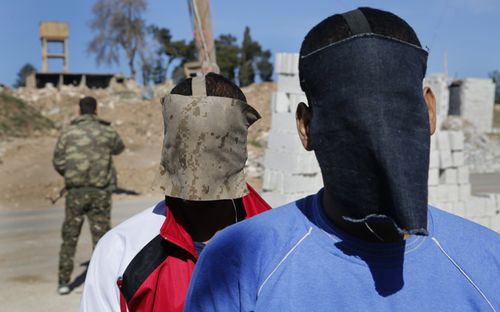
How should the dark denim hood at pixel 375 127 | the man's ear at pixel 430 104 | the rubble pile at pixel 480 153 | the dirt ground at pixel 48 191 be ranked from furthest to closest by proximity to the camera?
1. the rubble pile at pixel 480 153
2. the dirt ground at pixel 48 191
3. the man's ear at pixel 430 104
4. the dark denim hood at pixel 375 127

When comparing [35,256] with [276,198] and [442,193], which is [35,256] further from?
[442,193]

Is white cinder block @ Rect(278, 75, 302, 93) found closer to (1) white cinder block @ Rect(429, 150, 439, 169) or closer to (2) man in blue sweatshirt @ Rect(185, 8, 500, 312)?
(1) white cinder block @ Rect(429, 150, 439, 169)

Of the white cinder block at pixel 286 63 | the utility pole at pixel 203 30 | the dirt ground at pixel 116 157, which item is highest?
the utility pole at pixel 203 30

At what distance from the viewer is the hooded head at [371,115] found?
3.84ft

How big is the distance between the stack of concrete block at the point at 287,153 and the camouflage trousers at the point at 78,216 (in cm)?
197

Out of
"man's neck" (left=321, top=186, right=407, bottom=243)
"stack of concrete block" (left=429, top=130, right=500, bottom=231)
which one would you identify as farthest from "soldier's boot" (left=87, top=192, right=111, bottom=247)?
"man's neck" (left=321, top=186, right=407, bottom=243)

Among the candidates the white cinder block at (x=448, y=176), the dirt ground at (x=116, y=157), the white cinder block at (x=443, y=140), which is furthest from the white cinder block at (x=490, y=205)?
the dirt ground at (x=116, y=157)

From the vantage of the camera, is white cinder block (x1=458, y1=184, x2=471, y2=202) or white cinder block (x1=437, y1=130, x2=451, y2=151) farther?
white cinder block (x1=458, y1=184, x2=471, y2=202)

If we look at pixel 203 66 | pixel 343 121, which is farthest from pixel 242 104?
pixel 203 66

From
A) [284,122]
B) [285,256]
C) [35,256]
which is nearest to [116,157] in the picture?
[35,256]

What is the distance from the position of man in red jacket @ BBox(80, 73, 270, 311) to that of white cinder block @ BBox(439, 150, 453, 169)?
18.5ft

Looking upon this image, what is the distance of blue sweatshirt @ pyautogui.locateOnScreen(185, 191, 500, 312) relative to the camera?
119cm

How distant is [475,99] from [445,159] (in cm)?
2557

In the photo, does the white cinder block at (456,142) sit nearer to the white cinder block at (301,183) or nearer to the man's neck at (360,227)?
the white cinder block at (301,183)
